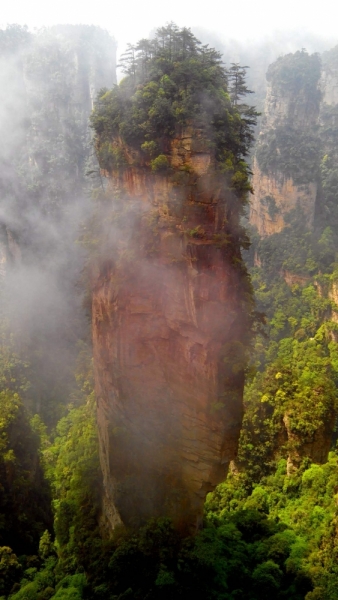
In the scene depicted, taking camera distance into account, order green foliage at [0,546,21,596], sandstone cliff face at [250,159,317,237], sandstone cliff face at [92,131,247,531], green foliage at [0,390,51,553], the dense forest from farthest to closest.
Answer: sandstone cliff face at [250,159,317,237]
green foliage at [0,390,51,553]
green foliage at [0,546,21,596]
the dense forest
sandstone cliff face at [92,131,247,531]

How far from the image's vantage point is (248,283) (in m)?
15.0

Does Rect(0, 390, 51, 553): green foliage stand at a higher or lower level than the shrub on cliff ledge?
lower

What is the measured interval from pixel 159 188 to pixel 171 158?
32.9 inches

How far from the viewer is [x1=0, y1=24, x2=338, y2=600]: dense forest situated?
48.4ft

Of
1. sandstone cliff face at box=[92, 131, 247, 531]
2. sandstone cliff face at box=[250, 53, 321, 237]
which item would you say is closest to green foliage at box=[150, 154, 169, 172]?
sandstone cliff face at box=[92, 131, 247, 531]

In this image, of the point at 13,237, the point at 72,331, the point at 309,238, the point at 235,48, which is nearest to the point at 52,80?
the point at 13,237

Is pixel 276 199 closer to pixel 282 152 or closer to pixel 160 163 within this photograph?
pixel 282 152

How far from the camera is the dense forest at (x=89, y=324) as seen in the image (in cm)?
1475

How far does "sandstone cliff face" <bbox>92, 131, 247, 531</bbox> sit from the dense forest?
0.44 metres

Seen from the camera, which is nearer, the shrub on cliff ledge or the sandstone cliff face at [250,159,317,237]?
the shrub on cliff ledge

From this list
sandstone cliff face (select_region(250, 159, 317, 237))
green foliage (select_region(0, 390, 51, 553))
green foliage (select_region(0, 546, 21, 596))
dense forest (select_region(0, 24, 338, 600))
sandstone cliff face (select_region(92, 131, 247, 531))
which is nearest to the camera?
sandstone cliff face (select_region(92, 131, 247, 531))

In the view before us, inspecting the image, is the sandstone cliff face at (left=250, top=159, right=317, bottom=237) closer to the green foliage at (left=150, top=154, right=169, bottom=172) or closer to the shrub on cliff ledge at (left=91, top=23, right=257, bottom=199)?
the shrub on cliff ledge at (left=91, top=23, right=257, bottom=199)

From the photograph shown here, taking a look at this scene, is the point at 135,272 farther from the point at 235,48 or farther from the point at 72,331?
the point at 235,48

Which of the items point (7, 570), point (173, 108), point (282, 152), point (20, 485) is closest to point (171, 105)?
point (173, 108)
